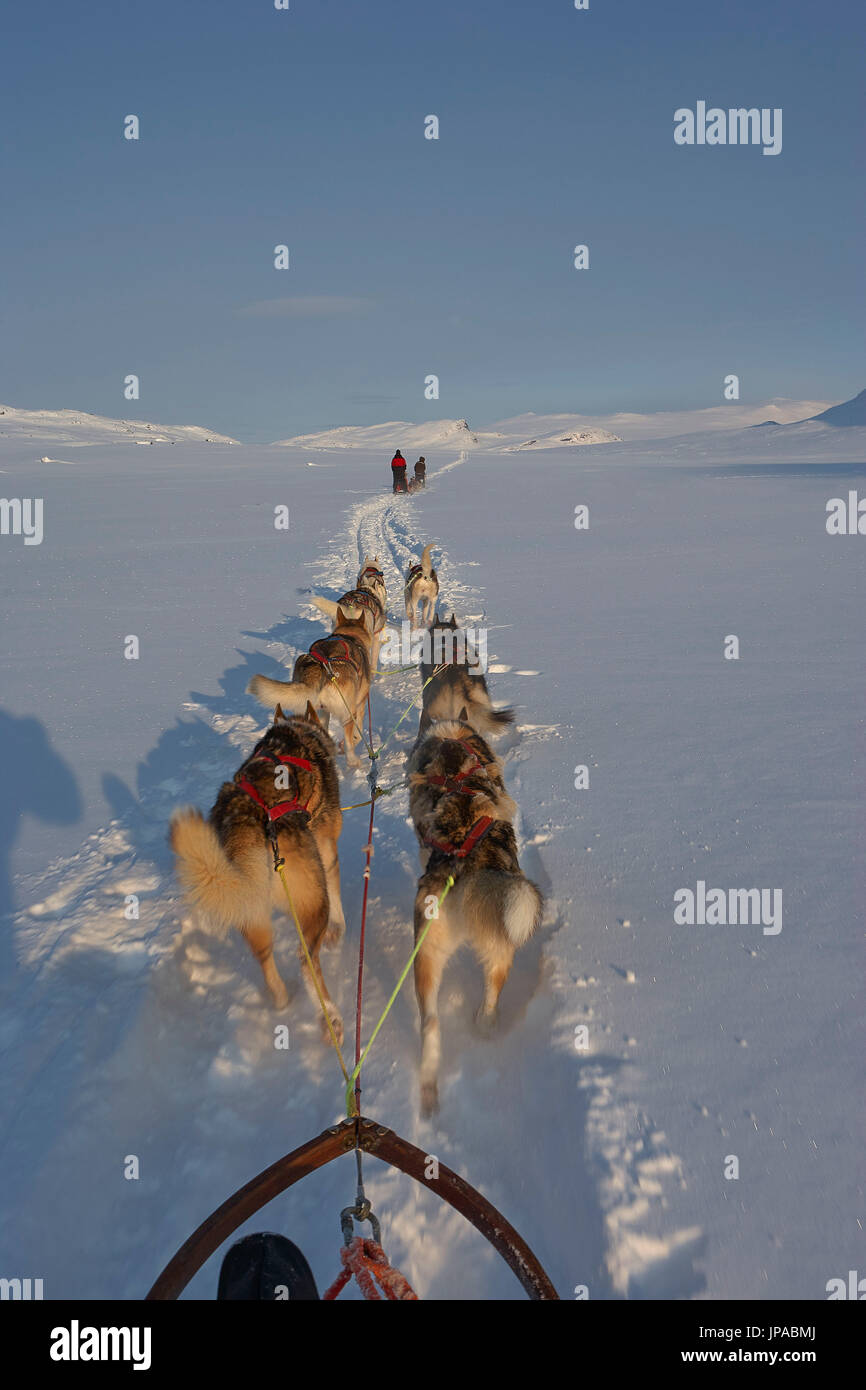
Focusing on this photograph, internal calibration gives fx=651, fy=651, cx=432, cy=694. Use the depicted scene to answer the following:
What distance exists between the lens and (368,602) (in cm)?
599

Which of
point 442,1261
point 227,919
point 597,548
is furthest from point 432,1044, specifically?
point 597,548

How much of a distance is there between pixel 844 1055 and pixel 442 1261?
53.8 inches

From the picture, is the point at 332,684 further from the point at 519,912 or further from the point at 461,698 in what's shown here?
the point at 519,912

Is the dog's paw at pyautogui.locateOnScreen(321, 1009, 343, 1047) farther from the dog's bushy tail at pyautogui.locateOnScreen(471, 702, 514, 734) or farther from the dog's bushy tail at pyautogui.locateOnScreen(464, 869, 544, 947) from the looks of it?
the dog's bushy tail at pyautogui.locateOnScreen(471, 702, 514, 734)

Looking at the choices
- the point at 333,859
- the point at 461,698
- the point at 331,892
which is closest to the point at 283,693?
the point at 461,698

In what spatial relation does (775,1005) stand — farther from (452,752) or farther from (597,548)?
(597,548)

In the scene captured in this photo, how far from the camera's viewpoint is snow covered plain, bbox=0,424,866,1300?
1.77 meters

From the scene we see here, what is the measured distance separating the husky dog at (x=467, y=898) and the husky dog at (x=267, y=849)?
0.43 metres

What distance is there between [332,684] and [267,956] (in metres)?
2.16

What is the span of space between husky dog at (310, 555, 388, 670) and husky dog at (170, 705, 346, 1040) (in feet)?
9.14

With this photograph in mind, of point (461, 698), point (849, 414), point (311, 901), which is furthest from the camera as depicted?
point (849, 414)

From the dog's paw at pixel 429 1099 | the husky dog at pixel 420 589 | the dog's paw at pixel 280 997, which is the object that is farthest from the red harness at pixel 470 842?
the husky dog at pixel 420 589

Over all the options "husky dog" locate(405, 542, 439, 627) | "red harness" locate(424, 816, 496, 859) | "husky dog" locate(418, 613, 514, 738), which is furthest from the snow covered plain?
"husky dog" locate(405, 542, 439, 627)

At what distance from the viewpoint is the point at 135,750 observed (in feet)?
14.9
